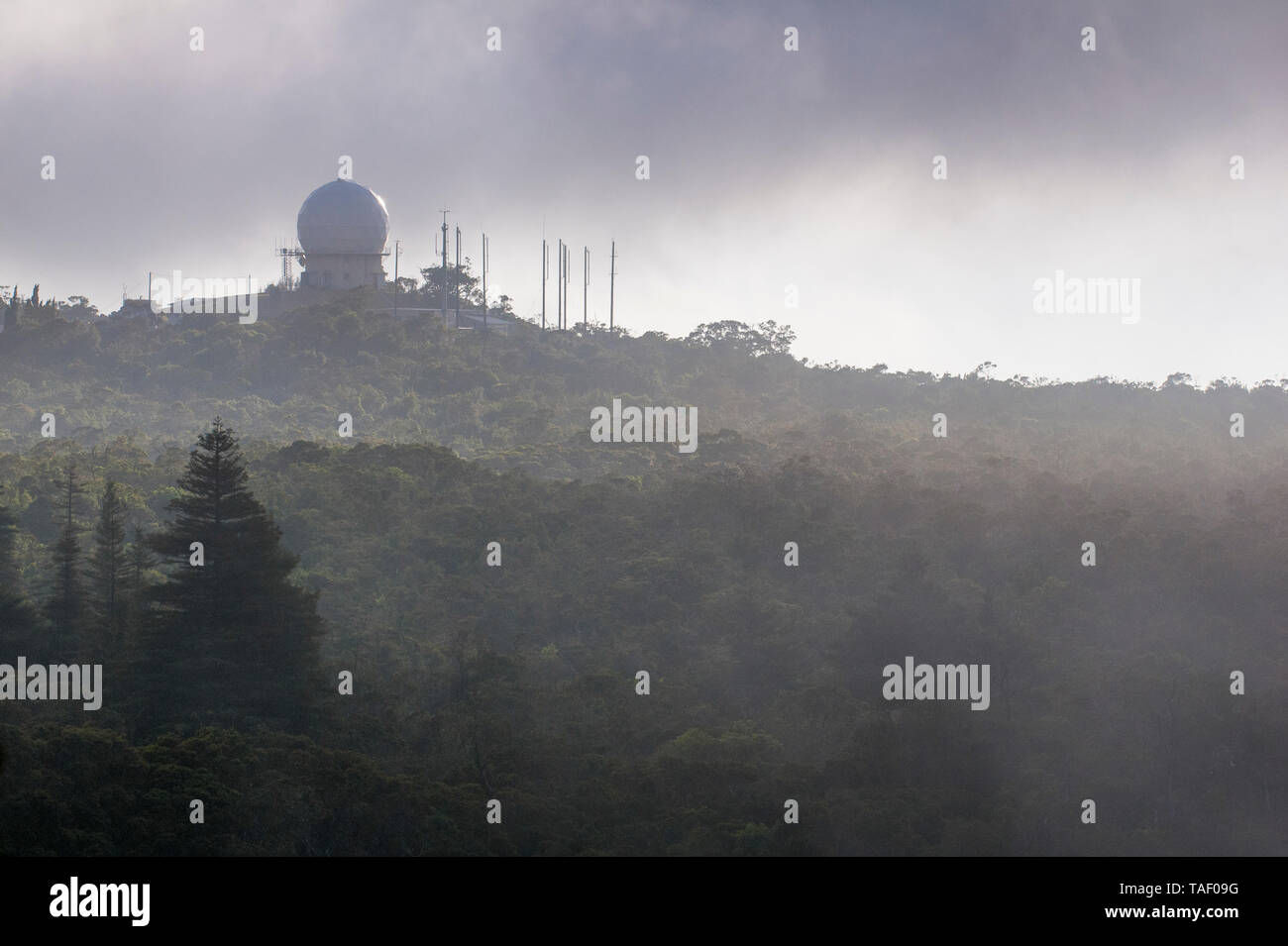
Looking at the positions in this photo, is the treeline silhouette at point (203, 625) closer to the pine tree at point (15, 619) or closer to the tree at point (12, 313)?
the pine tree at point (15, 619)

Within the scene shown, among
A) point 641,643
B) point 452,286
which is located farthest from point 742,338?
point 641,643

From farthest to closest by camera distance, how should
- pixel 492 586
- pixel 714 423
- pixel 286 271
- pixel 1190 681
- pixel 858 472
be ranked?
1. pixel 286 271
2. pixel 714 423
3. pixel 858 472
4. pixel 492 586
5. pixel 1190 681

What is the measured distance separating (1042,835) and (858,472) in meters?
26.8

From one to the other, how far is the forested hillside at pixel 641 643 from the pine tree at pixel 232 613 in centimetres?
7

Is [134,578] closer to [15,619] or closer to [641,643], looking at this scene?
[15,619]

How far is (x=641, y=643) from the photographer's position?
111 ft

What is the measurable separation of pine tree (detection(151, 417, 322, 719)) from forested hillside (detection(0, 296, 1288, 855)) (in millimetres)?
67

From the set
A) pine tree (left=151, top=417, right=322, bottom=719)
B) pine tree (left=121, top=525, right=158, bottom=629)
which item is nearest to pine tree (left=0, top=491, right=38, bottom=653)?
pine tree (left=121, top=525, right=158, bottom=629)

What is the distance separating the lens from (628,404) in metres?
68.4

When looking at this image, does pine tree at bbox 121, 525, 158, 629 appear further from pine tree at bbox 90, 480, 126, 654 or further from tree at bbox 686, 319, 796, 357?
tree at bbox 686, 319, 796, 357

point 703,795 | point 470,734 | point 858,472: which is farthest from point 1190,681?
point 858,472

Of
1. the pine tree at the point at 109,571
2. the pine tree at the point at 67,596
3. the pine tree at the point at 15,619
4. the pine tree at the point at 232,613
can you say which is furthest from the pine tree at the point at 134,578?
the pine tree at the point at 15,619

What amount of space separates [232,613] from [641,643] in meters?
11.1
